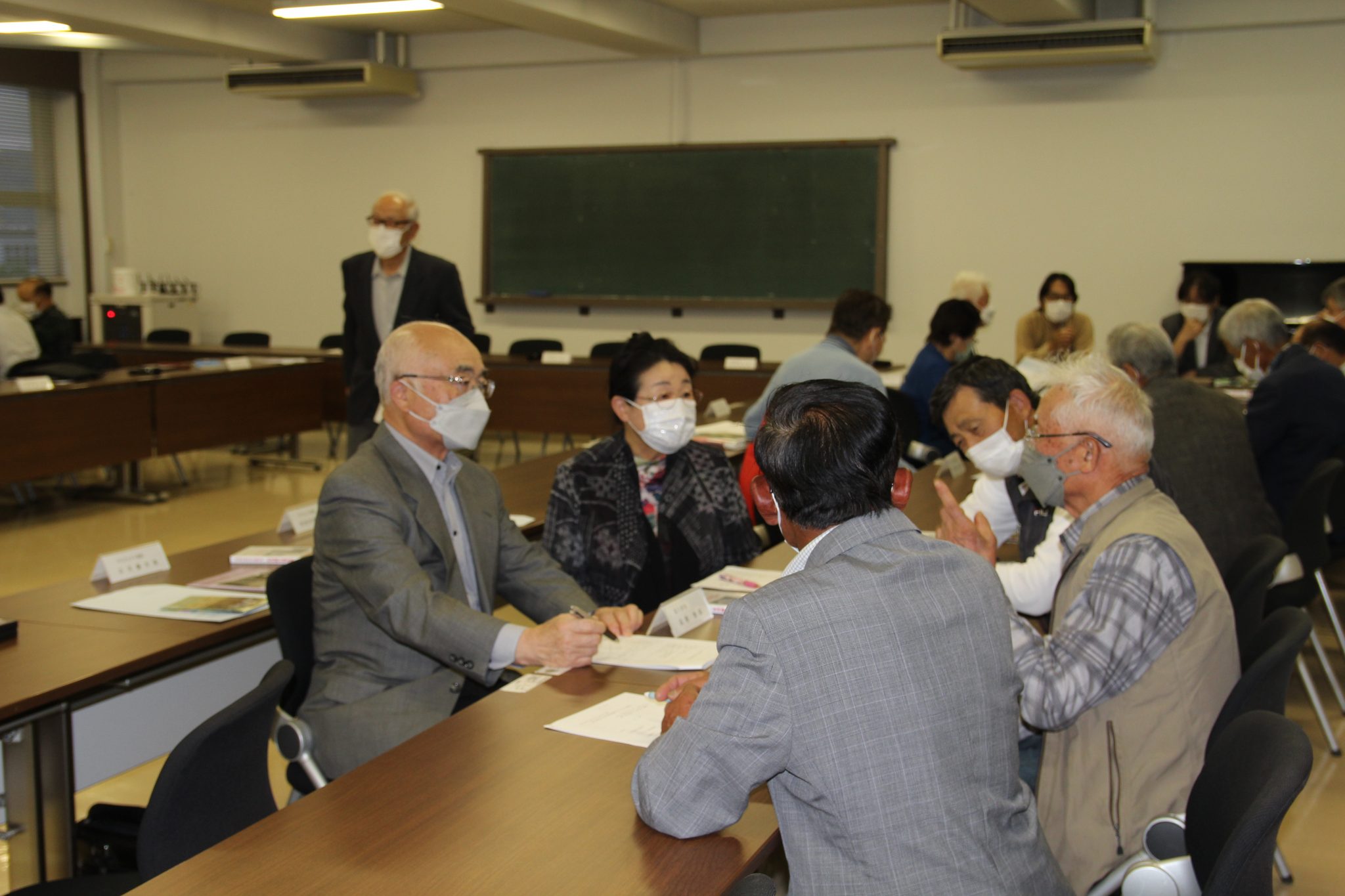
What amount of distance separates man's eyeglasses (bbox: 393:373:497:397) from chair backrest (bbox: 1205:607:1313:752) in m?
1.68

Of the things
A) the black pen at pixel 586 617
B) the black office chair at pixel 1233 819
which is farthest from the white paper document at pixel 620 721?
the black office chair at pixel 1233 819

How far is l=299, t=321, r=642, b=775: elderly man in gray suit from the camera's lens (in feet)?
7.80

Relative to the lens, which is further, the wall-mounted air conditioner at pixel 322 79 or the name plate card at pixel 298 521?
the wall-mounted air conditioner at pixel 322 79

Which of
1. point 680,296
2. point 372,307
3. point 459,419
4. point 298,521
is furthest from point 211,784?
point 680,296

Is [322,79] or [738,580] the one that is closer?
[738,580]

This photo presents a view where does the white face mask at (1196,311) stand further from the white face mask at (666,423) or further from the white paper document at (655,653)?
the white paper document at (655,653)

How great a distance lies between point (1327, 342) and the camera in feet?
17.7

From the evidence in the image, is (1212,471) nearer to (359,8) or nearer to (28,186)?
(359,8)

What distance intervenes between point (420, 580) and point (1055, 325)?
6.85m

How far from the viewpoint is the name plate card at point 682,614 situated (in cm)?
255

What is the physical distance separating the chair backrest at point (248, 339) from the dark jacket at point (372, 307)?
6124 mm

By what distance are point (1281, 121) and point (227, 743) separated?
8.99 meters

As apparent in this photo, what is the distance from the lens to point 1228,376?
7.29 metres

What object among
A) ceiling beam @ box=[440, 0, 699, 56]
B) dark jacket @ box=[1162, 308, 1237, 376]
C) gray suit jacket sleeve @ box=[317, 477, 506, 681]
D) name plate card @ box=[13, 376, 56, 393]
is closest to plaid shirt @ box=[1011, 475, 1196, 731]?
gray suit jacket sleeve @ box=[317, 477, 506, 681]
